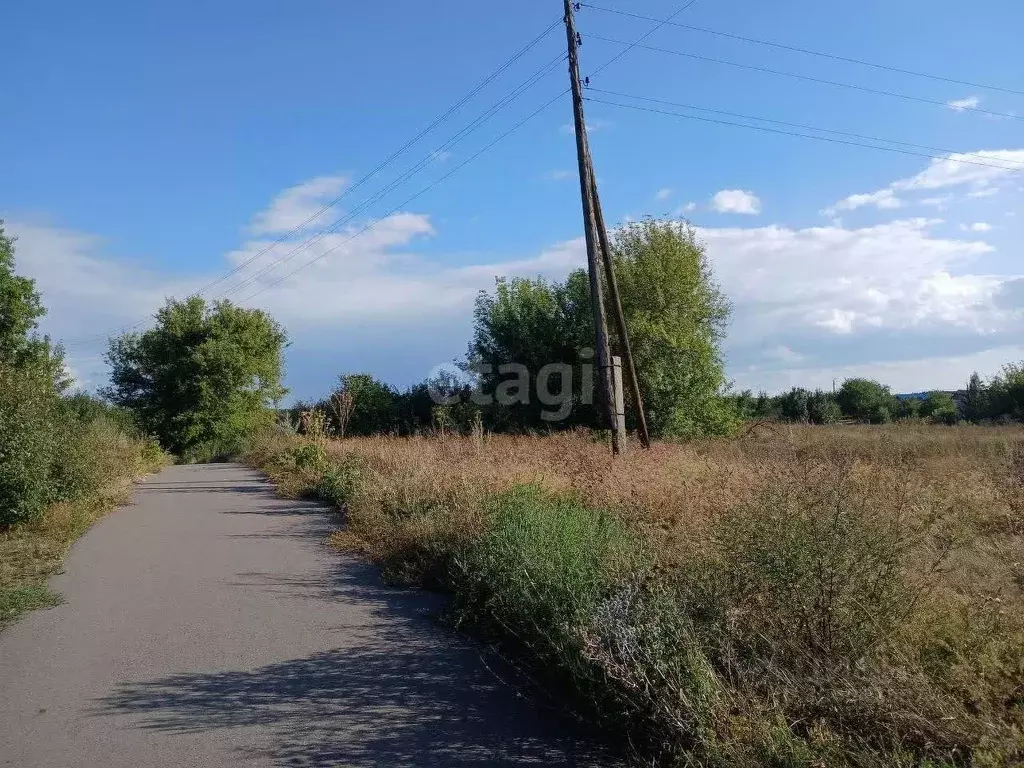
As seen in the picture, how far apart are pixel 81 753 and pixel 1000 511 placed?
32.8 feet

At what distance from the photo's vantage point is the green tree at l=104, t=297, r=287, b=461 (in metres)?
39.6

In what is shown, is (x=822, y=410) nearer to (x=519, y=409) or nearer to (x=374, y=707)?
(x=519, y=409)

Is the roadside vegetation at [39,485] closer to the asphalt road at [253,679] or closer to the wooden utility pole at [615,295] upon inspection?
the asphalt road at [253,679]

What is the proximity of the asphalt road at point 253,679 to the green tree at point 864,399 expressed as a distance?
133 feet

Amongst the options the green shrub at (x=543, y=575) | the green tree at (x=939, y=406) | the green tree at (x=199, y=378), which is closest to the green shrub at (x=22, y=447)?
the green shrub at (x=543, y=575)

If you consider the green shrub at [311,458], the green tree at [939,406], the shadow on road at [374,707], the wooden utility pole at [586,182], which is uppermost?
the wooden utility pole at [586,182]

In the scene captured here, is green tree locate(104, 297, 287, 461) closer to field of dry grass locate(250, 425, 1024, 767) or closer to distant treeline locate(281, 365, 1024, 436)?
distant treeline locate(281, 365, 1024, 436)

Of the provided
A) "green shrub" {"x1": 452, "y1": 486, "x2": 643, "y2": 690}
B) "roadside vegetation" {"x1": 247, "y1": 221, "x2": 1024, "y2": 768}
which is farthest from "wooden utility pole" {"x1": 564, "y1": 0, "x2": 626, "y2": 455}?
"green shrub" {"x1": 452, "y1": 486, "x2": 643, "y2": 690}

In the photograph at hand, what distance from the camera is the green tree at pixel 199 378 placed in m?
39.6

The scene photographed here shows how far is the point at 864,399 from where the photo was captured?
46250 millimetres

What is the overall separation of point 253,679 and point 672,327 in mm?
25455

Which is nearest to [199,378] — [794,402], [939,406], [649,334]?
[649,334]

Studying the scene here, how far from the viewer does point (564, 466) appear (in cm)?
1215

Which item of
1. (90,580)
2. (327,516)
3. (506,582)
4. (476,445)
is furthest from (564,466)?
(90,580)
